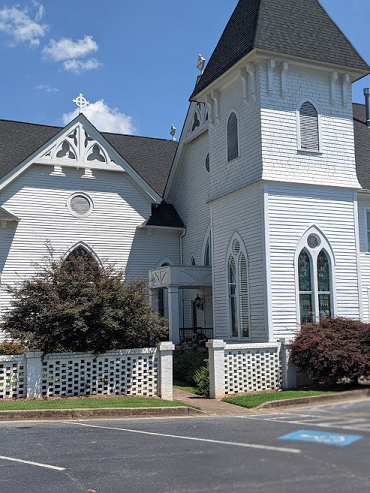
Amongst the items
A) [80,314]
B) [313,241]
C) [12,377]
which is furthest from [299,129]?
[12,377]

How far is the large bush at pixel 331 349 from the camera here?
14.9 metres

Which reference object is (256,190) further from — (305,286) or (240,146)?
(305,286)

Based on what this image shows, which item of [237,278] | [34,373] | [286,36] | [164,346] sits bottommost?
[34,373]

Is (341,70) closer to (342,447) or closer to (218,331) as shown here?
(218,331)

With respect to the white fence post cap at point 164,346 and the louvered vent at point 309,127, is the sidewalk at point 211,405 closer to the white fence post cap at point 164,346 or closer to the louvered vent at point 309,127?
the white fence post cap at point 164,346

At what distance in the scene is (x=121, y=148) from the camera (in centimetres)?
3119

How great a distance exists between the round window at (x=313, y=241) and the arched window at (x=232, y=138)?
3.92 metres

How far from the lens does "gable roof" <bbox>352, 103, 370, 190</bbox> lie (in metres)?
22.3

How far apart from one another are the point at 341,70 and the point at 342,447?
18.6 meters

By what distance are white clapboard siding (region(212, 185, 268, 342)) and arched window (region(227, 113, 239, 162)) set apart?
1515mm

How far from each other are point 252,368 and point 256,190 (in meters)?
5.77

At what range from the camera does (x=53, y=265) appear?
15523 mm

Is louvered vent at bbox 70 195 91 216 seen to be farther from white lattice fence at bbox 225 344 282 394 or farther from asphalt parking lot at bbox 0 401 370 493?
asphalt parking lot at bbox 0 401 370 493

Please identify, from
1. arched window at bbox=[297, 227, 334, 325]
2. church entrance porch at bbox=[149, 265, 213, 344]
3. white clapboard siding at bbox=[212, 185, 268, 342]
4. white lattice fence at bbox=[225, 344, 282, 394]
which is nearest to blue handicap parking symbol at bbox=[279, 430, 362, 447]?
white lattice fence at bbox=[225, 344, 282, 394]
